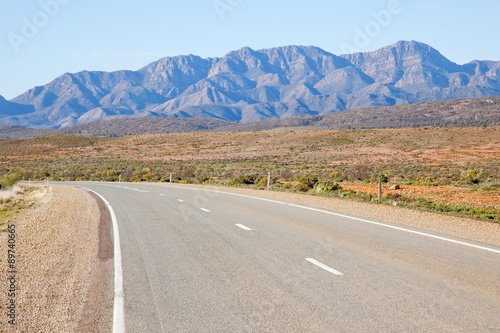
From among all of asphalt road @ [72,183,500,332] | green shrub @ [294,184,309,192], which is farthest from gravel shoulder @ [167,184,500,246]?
green shrub @ [294,184,309,192]

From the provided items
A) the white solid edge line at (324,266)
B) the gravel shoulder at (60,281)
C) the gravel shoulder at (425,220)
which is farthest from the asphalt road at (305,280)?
the gravel shoulder at (425,220)

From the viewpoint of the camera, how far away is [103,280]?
6.92 metres

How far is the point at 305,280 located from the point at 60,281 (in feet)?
11.6

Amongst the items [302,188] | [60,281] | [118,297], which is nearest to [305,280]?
[118,297]

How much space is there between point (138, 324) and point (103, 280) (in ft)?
6.63

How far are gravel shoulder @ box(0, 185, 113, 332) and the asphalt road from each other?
1.27ft

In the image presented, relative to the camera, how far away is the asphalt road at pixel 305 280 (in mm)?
5137

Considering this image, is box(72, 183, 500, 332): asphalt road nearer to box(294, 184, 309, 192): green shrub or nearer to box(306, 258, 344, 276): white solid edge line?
box(306, 258, 344, 276): white solid edge line

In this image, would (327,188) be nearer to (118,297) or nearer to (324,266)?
(324,266)

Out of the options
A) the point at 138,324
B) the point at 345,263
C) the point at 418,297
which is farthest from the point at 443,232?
the point at 138,324

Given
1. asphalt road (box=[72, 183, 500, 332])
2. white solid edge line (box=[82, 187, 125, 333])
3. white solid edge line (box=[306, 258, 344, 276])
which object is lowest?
white solid edge line (box=[82, 187, 125, 333])

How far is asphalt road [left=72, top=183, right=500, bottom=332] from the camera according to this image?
514cm

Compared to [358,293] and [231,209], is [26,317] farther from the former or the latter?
[231,209]

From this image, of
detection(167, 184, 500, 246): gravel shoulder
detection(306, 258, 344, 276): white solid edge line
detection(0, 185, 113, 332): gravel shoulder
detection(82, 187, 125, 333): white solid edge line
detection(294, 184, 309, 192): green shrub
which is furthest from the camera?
detection(294, 184, 309, 192): green shrub
